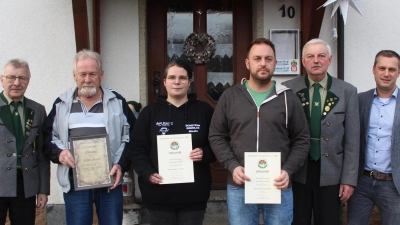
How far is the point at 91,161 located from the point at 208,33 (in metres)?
2.68

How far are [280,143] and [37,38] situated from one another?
3.30 meters

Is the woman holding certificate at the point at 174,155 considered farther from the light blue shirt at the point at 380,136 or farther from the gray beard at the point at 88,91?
the light blue shirt at the point at 380,136

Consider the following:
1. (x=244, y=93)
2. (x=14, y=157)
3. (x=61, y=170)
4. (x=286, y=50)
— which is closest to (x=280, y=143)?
(x=244, y=93)

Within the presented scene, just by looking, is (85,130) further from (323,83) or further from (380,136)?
(380,136)

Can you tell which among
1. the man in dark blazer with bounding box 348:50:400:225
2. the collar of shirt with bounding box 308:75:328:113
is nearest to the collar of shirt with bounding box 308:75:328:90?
the collar of shirt with bounding box 308:75:328:113

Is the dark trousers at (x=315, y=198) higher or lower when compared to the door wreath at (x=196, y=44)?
lower

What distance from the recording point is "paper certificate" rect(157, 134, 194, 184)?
278 cm

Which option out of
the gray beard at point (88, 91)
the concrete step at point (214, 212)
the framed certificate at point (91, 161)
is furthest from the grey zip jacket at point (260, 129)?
the concrete step at point (214, 212)

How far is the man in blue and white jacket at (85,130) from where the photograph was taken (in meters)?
2.95

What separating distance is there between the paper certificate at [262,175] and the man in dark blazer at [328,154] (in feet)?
1.32

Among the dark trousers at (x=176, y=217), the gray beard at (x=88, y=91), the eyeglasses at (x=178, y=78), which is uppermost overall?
the eyeglasses at (x=178, y=78)

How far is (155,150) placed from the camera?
2.82 metres

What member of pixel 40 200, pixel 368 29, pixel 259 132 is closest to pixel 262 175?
pixel 259 132

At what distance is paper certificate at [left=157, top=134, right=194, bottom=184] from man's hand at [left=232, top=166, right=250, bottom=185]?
→ 32cm
